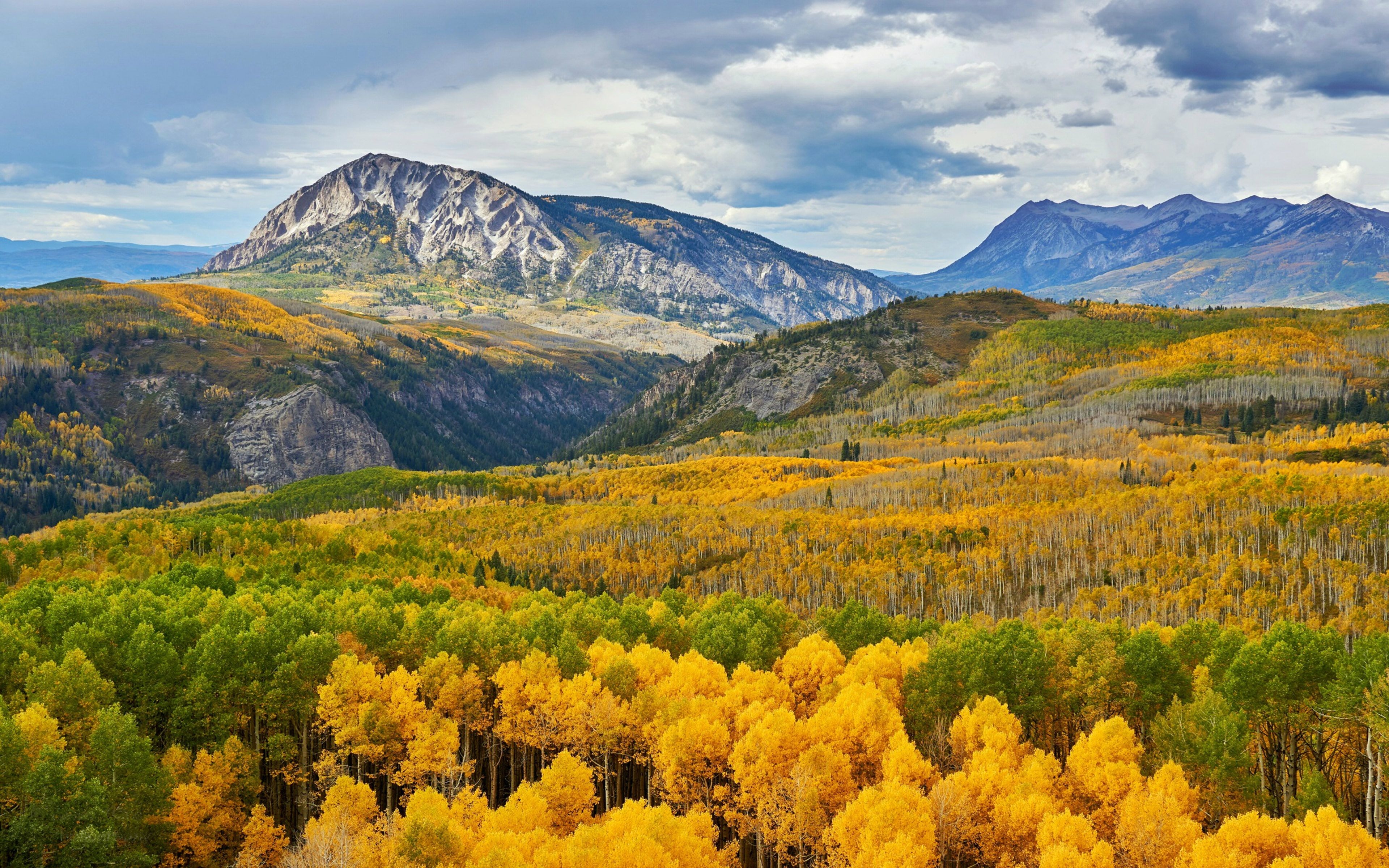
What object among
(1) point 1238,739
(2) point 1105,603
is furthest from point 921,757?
(2) point 1105,603

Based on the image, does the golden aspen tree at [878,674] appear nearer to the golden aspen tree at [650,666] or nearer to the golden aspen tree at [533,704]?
the golden aspen tree at [650,666]

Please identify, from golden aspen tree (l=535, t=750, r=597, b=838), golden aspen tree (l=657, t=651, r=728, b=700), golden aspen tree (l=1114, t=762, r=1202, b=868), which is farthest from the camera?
golden aspen tree (l=657, t=651, r=728, b=700)

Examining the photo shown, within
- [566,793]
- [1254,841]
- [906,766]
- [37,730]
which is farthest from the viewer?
[906,766]

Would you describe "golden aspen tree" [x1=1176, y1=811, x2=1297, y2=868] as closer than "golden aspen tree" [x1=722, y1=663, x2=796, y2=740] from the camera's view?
Yes

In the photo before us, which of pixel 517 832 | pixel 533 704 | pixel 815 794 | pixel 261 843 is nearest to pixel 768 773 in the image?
pixel 815 794

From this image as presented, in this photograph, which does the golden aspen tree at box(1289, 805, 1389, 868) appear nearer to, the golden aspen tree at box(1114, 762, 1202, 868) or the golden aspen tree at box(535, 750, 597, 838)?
the golden aspen tree at box(1114, 762, 1202, 868)

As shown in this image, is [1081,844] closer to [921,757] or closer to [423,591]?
[921,757]

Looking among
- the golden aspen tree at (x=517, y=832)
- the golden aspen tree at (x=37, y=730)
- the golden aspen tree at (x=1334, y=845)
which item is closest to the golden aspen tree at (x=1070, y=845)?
the golden aspen tree at (x=1334, y=845)

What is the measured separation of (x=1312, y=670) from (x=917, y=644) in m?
33.2

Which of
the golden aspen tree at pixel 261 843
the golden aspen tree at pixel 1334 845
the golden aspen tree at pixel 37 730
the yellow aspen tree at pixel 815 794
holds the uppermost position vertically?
the golden aspen tree at pixel 37 730

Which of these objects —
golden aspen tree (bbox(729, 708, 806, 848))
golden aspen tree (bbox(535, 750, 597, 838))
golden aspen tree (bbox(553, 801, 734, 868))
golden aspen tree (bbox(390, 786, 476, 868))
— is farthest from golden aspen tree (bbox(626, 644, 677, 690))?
golden aspen tree (bbox(390, 786, 476, 868))

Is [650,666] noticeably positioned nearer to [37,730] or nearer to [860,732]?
[860,732]

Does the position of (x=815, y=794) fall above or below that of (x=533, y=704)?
below

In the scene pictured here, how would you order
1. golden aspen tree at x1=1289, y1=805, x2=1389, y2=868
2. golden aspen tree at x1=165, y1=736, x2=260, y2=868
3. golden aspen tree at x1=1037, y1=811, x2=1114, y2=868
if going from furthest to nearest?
1. golden aspen tree at x1=165, y1=736, x2=260, y2=868
2. golden aspen tree at x1=1037, y1=811, x2=1114, y2=868
3. golden aspen tree at x1=1289, y1=805, x2=1389, y2=868
